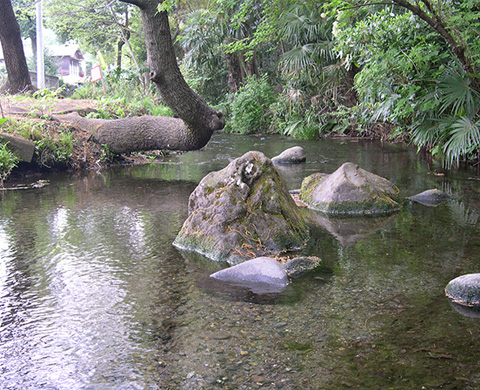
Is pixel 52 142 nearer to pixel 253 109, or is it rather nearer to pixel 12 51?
pixel 12 51

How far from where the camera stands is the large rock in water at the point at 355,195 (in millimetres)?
5879

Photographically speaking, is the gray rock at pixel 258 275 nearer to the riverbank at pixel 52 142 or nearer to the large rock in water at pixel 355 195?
the large rock in water at pixel 355 195

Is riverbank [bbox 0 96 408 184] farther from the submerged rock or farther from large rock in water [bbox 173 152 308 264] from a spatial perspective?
the submerged rock

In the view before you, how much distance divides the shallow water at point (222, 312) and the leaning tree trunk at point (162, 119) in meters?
2.80

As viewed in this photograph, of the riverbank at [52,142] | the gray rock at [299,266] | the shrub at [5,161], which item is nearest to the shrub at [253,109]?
the riverbank at [52,142]

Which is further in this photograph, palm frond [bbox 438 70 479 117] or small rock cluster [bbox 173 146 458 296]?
palm frond [bbox 438 70 479 117]

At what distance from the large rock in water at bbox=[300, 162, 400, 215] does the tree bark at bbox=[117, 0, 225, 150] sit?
9.96ft

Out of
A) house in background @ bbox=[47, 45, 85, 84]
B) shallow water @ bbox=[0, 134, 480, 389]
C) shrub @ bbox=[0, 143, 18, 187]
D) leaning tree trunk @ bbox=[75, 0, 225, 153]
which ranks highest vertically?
house in background @ bbox=[47, 45, 85, 84]

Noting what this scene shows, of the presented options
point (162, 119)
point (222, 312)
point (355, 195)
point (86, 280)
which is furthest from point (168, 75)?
point (222, 312)

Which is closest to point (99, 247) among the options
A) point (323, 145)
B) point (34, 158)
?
point (34, 158)

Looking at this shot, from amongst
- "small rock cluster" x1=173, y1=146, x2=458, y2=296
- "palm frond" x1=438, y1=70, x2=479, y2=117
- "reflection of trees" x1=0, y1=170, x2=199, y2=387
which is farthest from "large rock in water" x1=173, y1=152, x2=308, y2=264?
"palm frond" x1=438, y1=70, x2=479, y2=117

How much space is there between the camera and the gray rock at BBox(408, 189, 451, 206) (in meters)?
6.25

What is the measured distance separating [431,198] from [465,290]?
127 inches

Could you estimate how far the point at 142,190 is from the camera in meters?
7.70
